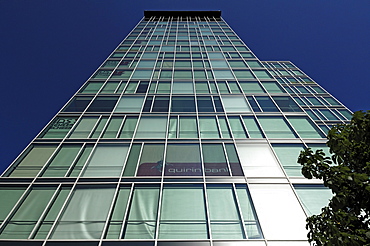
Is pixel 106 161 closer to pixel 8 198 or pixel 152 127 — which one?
pixel 152 127

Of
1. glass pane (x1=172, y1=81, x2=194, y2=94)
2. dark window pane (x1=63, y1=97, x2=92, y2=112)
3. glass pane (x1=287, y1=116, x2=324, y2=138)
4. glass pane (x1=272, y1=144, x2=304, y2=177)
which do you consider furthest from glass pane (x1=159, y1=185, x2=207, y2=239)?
glass pane (x1=172, y1=81, x2=194, y2=94)

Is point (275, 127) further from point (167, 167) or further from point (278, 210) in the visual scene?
point (167, 167)

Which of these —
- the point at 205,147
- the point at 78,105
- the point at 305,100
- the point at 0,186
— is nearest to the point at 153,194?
the point at 205,147

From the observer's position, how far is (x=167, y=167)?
1140 cm

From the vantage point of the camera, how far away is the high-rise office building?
28.1ft

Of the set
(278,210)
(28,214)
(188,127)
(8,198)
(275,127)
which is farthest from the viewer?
(188,127)

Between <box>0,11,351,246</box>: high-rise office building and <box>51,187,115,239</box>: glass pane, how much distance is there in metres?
0.04

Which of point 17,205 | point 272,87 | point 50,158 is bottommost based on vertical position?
point 17,205

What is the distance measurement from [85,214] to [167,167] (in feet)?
12.5

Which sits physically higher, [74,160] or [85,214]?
[74,160]

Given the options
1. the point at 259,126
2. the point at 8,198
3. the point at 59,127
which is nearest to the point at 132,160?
the point at 8,198

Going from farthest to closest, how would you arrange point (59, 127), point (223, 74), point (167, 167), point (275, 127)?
point (223, 74)
point (275, 127)
point (59, 127)
point (167, 167)

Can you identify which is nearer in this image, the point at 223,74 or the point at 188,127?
the point at 188,127

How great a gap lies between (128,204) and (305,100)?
88.3 ft
